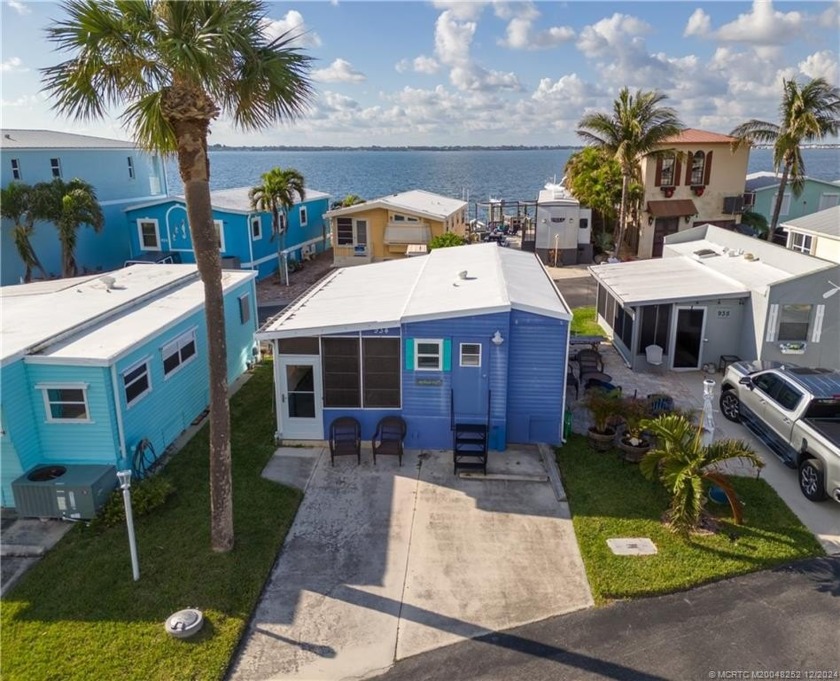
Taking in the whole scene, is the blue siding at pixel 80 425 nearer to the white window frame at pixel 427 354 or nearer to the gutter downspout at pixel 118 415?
the gutter downspout at pixel 118 415

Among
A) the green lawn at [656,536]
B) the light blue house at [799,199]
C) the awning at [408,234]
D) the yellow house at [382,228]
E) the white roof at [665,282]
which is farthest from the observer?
the light blue house at [799,199]

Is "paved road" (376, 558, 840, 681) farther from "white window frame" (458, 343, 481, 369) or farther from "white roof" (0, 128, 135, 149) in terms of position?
"white roof" (0, 128, 135, 149)

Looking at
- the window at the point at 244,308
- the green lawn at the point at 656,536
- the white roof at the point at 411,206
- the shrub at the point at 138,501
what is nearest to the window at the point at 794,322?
the green lawn at the point at 656,536

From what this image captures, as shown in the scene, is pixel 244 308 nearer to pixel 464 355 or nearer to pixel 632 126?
pixel 464 355

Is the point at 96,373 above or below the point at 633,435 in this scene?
above

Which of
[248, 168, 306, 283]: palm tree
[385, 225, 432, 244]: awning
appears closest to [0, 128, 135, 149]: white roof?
[248, 168, 306, 283]: palm tree

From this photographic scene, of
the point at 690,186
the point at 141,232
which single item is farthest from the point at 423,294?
the point at 690,186
